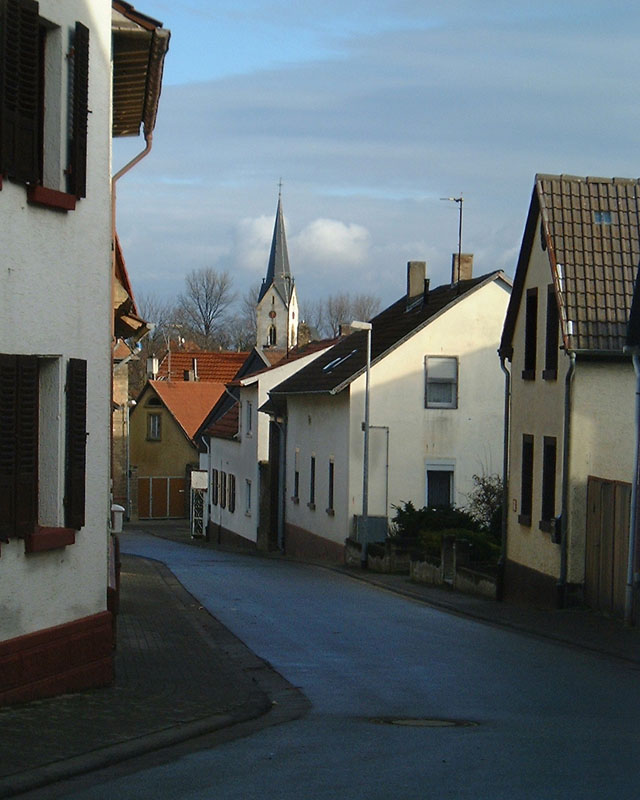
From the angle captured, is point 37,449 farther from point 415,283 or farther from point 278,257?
point 278,257

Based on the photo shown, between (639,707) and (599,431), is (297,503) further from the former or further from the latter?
(639,707)

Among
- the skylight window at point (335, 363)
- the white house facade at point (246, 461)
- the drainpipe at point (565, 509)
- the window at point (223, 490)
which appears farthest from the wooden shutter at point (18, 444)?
the window at point (223, 490)

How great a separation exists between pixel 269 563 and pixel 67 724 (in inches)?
1136

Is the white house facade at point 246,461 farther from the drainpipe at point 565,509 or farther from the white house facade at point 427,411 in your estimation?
the drainpipe at point 565,509

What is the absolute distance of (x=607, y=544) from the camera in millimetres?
20391

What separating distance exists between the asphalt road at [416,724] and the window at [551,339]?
504cm

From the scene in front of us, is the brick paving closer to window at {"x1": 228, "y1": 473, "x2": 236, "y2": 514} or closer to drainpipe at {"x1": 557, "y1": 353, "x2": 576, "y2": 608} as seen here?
Result: drainpipe at {"x1": 557, "y1": 353, "x2": 576, "y2": 608}

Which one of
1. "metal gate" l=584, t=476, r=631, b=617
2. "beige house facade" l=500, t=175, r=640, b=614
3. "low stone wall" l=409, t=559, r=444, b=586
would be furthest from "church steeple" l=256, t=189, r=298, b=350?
"metal gate" l=584, t=476, r=631, b=617

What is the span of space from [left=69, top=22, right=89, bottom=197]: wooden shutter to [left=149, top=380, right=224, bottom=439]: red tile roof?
6047 centimetres

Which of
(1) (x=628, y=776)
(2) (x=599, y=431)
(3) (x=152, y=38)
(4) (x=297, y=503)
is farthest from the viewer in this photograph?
(4) (x=297, y=503)

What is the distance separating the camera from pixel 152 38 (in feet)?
41.9

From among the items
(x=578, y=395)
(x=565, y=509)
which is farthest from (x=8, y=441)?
(x=565, y=509)

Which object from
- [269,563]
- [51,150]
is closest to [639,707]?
[51,150]

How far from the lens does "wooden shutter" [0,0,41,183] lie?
10.1m
